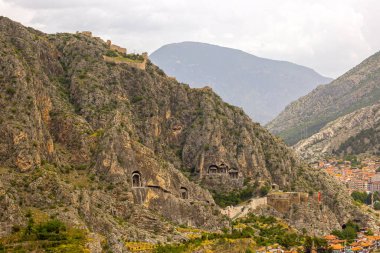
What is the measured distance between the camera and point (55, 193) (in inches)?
4141

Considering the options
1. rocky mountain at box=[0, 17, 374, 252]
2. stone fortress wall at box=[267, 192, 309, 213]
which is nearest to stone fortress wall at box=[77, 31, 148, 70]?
rocky mountain at box=[0, 17, 374, 252]

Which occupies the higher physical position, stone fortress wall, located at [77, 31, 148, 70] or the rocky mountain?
stone fortress wall, located at [77, 31, 148, 70]

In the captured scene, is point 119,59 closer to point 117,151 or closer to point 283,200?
point 117,151

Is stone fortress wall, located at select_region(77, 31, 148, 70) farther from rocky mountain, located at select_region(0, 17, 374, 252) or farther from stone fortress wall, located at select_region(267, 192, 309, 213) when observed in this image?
stone fortress wall, located at select_region(267, 192, 309, 213)

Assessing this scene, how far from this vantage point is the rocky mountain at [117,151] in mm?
106562

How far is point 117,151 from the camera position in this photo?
12494 centimetres

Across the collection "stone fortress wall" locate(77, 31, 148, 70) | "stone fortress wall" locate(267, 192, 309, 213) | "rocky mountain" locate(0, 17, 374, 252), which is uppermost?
"stone fortress wall" locate(77, 31, 148, 70)

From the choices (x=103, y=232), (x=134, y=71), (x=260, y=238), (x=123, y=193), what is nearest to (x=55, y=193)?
(x=103, y=232)

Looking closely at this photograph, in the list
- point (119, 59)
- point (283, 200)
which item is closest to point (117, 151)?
point (119, 59)

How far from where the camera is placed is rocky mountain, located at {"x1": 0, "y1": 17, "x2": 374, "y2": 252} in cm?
10656

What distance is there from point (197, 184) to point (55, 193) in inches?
1707

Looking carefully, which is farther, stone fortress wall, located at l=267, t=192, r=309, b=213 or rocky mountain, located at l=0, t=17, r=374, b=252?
stone fortress wall, located at l=267, t=192, r=309, b=213

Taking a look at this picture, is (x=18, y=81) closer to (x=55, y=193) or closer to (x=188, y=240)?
(x=55, y=193)

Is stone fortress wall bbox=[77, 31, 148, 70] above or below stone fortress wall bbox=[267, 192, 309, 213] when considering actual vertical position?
above
